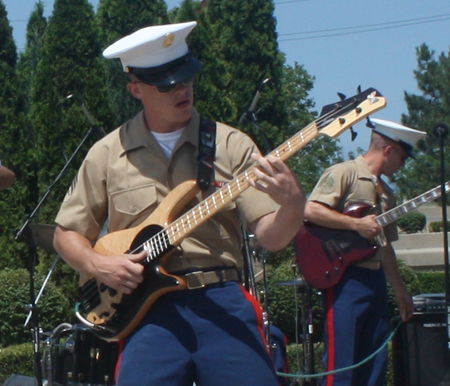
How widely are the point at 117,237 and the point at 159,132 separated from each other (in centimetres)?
41

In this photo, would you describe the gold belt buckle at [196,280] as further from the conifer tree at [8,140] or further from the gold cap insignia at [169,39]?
the conifer tree at [8,140]

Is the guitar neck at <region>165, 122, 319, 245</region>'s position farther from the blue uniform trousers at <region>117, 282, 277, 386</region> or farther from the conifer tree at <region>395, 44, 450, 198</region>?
the conifer tree at <region>395, 44, 450, 198</region>

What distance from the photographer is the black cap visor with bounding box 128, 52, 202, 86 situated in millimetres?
2934

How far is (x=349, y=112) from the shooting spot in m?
2.73

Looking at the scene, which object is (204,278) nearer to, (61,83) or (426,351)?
(426,351)

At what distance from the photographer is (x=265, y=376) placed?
273cm

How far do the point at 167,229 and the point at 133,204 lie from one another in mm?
187

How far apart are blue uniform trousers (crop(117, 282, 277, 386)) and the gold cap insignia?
86cm

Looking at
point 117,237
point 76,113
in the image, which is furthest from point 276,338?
point 76,113

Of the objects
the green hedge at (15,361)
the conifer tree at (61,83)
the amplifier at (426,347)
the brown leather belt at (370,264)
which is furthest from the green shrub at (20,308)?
the brown leather belt at (370,264)

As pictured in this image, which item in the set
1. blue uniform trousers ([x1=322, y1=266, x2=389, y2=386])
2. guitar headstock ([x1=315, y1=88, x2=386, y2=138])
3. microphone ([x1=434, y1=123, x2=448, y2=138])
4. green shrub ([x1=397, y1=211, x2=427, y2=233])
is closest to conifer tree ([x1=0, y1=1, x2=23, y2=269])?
blue uniform trousers ([x1=322, y1=266, x2=389, y2=386])

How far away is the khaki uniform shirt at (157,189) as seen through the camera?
290cm

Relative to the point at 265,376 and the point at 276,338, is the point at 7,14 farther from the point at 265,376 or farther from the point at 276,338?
the point at 265,376

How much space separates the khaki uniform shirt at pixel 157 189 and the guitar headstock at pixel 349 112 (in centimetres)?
31
